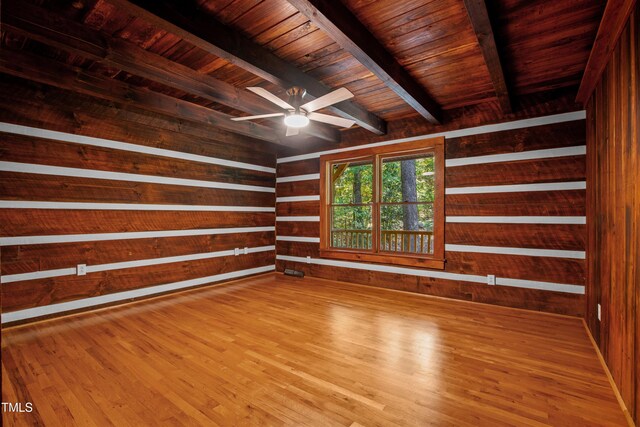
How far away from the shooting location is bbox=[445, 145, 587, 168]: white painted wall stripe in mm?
3646

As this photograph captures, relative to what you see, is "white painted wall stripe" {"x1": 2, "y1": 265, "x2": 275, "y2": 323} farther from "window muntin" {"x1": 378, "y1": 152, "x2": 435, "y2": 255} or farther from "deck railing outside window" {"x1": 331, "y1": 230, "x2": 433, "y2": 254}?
"window muntin" {"x1": 378, "y1": 152, "x2": 435, "y2": 255}

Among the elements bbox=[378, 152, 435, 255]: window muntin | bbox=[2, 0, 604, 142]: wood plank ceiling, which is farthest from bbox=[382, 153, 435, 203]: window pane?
bbox=[2, 0, 604, 142]: wood plank ceiling

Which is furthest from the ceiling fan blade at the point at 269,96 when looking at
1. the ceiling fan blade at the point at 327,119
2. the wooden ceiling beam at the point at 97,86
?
the wooden ceiling beam at the point at 97,86

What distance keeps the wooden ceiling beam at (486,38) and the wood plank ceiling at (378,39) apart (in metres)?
0.10

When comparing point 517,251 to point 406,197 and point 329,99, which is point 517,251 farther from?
point 406,197

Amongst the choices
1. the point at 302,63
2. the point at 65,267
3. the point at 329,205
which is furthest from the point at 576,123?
the point at 65,267

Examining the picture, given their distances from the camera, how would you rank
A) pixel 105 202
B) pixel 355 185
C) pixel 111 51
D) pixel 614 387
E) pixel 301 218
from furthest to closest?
pixel 355 185, pixel 301 218, pixel 105 202, pixel 111 51, pixel 614 387

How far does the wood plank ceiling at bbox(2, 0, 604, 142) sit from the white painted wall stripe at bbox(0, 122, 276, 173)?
0.68 meters

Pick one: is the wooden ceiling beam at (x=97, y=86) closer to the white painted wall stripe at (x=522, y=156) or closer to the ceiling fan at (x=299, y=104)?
the ceiling fan at (x=299, y=104)

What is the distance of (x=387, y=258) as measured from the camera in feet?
16.2

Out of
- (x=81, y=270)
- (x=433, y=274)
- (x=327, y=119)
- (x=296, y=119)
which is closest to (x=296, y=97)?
(x=296, y=119)

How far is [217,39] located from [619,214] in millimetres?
3269

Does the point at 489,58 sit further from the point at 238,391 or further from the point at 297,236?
the point at 297,236

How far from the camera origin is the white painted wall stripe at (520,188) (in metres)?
3.65
